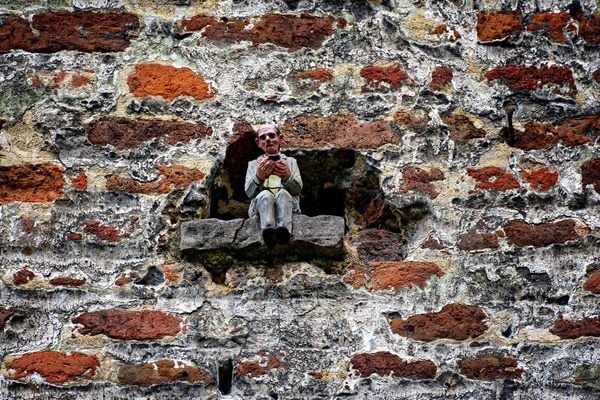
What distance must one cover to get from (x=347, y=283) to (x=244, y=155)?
713mm

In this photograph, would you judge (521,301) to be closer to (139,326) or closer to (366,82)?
(366,82)

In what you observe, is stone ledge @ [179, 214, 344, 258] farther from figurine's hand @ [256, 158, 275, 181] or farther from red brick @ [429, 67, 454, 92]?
red brick @ [429, 67, 454, 92]

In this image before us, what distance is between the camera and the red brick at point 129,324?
14.9 feet

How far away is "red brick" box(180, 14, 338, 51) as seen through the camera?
5129mm

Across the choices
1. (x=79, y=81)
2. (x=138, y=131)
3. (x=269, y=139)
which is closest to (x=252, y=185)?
(x=269, y=139)

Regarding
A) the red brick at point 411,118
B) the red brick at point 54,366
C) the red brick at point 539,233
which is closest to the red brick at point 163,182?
the red brick at point 54,366

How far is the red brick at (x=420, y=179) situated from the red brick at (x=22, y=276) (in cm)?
142

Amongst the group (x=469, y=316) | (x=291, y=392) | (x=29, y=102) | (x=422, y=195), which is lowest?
(x=291, y=392)

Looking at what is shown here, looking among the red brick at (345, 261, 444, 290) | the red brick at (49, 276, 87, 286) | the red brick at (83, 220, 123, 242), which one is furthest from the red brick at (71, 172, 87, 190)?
the red brick at (345, 261, 444, 290)

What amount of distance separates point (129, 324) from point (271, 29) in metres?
1.36

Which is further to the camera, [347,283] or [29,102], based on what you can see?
[29,102]

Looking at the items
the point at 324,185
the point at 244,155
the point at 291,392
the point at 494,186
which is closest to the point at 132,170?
the point at 244,155

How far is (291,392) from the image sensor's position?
14.5ft

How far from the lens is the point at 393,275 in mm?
4688
